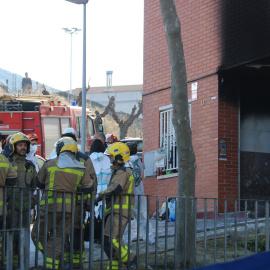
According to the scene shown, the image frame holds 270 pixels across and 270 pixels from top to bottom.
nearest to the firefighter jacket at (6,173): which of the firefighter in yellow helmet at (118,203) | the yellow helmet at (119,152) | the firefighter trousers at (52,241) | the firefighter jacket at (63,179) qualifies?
the firefighter jacket at (63,179)

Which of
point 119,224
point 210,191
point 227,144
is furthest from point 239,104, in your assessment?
point 119,224

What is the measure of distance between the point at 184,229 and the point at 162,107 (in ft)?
22.8

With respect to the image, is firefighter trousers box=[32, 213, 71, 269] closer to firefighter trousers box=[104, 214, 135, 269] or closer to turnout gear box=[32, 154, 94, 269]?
turnout gear box=[32, 154, 94, 269]

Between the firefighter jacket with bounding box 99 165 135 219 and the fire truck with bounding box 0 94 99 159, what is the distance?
11.1 meters

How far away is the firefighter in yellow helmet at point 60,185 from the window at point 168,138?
20.6 ft

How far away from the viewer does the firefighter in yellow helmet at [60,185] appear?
753cm

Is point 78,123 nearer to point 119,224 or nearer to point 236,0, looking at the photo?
point 236,0

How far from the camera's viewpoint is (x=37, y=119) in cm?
2003

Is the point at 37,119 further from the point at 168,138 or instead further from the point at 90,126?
the point at 168,138

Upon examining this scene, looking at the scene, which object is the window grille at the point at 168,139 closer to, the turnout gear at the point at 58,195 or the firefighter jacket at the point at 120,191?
the firefighter jacket at the point at 120,191

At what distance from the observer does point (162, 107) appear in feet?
48.9

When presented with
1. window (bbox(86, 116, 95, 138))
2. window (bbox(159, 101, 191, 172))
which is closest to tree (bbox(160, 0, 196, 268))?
window (bbox(159, 101, 191, 172))

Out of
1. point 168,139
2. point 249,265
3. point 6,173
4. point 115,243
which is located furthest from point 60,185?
point 168,139

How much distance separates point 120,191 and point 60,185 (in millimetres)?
782
